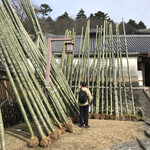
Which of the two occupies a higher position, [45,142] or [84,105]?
[84,105]

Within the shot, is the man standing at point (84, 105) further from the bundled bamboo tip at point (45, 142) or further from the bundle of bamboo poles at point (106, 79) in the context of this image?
the bundled bamboo tip at point (45, 142)

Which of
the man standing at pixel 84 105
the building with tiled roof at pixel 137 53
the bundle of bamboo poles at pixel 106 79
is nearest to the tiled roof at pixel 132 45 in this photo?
the building with tiled roof at pixel 137 53

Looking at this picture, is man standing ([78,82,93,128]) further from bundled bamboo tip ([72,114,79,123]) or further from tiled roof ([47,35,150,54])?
tiled roof ([47,35,150,54])

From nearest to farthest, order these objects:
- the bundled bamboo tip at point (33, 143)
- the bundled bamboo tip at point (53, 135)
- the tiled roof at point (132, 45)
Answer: the bundled bamboo tip at point (33, 143) < the bundled bamboo tip at point (53, 135) < the tiled roof at point (132, 45)

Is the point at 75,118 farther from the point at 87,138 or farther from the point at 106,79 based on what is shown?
the point at 106,79

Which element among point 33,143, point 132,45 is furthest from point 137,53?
point 33,143

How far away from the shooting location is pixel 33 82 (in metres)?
3.38

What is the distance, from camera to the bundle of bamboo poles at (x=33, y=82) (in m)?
2.83

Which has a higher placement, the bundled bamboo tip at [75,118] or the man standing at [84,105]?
the man standing at [84,105]

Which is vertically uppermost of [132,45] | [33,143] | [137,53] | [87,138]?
[132,45]

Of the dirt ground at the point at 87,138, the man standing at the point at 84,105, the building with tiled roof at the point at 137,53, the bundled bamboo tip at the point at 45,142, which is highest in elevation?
the building with tiled roof at the point at 137,53

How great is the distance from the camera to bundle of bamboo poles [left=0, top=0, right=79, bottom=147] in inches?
111

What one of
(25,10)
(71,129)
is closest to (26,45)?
(25,10)

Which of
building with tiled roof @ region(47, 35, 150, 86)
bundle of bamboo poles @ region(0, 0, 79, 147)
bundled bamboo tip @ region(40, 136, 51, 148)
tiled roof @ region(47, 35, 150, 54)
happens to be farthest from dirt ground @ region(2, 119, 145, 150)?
tiled roof @ region(47, 35, 150, 54)
